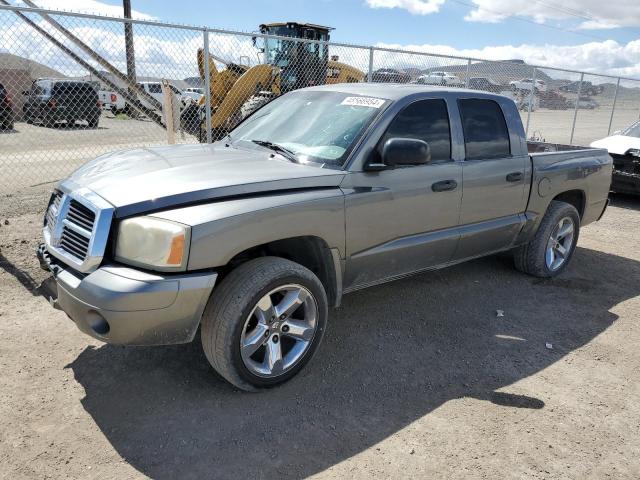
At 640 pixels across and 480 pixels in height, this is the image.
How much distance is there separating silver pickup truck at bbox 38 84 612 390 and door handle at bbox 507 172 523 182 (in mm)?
21

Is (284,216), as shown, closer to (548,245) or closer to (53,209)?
(53,209)

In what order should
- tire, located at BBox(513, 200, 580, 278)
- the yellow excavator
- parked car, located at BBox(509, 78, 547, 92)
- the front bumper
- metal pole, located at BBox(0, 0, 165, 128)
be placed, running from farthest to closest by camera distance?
parked car, located at BBox(509, 78, 547, 92) < the yellow excavator < metal pole, located at BBox(0, 0, 165, 128) < tire, located at BBox(513, 200, 580, 278) < the front bumper

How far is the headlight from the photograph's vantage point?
2689mm

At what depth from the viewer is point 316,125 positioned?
390 centimetres

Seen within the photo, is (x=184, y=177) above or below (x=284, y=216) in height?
above

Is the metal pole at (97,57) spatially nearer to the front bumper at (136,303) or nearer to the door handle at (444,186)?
the front bumper at (136,303)

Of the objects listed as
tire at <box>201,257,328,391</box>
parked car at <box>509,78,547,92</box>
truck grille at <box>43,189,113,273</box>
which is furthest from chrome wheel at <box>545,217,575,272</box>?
parked car at <box>509,78,547,92</box>

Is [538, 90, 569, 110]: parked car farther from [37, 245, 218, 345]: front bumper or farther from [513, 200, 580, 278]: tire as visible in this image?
[37, 245, 218, 345]: front bumper

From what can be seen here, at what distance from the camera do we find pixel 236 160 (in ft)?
11.8

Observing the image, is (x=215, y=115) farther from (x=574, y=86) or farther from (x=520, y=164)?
(x=574, y=86)

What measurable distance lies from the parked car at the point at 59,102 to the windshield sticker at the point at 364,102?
25.0ft

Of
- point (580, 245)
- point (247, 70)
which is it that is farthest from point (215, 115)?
point (580, 245)

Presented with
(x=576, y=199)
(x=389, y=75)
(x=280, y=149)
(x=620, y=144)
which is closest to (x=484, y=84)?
(x=389, y=75)

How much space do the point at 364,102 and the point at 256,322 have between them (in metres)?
1.84
